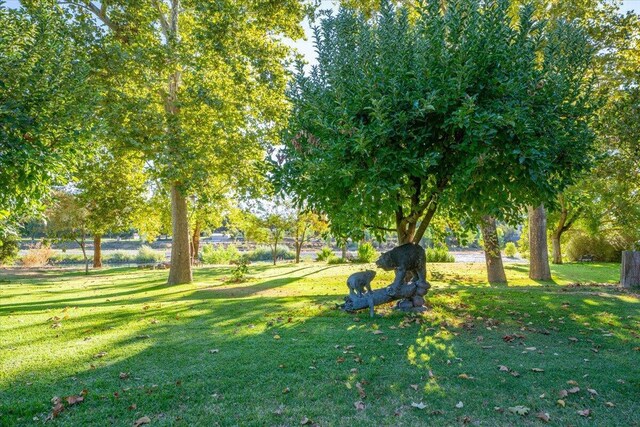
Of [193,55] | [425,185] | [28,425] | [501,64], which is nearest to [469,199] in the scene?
[425,185]

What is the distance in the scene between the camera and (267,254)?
4278 cm

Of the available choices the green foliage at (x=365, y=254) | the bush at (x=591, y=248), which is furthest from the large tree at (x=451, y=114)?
the bush at (x=591, y=248)

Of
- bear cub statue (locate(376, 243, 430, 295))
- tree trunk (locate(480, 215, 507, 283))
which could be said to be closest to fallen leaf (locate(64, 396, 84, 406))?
bear cub statue (locate(376, 243, 430, 295))

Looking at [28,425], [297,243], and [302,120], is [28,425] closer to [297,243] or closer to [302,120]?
[302,120]

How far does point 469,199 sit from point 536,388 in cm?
343

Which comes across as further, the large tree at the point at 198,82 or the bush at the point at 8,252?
the bush at the point at 8,252

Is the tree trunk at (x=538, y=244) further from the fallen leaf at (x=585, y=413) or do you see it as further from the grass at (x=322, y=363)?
the fallen leaf at (x=585, y=413)

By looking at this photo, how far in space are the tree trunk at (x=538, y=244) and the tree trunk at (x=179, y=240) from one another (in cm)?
1445

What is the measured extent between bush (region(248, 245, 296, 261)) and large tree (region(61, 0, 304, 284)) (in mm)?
26157

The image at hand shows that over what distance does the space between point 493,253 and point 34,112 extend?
14.0 m

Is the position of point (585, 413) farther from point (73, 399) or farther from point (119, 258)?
point (119, 258)

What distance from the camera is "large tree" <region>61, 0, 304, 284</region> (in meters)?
13.3

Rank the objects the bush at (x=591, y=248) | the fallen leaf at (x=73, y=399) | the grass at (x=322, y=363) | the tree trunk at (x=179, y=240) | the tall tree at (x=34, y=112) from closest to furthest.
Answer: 1. the grass at (x=322, y=363)
2. the fallen leaf at (x=73, y=399)
3. the tall tree at (x=34, y=112)
4. the tree trunk at (x=179, y=240)
5. the bush at (x=591, y=248)

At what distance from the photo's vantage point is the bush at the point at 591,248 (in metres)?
28.8
